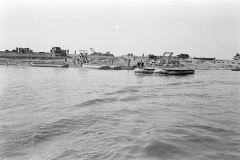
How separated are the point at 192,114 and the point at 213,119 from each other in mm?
1674

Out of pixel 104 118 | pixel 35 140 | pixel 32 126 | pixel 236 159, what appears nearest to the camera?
pixel 236 159

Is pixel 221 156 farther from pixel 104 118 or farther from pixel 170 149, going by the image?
pixel 104 118

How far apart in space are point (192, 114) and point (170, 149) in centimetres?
736

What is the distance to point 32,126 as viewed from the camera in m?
11.7

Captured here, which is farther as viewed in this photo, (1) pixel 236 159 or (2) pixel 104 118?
(2) pixel 104 118

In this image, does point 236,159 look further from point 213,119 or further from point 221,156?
point 213,119

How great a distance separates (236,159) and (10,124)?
11.5 m

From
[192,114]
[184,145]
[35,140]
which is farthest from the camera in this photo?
→ [192,114]

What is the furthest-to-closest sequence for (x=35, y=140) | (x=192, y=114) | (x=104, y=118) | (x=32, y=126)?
(x=192, y=114), (x=104, y=118), (x=32, y=126), (x=35, y=140)

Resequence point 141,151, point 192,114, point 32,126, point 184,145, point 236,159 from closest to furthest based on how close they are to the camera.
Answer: point 236,159
point 141,151
point 184,145
point 32,126
point 192,114

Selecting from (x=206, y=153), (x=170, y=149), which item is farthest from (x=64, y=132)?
(x=206, y=153)

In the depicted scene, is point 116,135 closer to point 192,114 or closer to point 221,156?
point 221,156

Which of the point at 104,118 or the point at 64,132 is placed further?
the point at 104,118

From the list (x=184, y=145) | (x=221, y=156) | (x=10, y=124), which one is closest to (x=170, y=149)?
(x=184, y=145)
